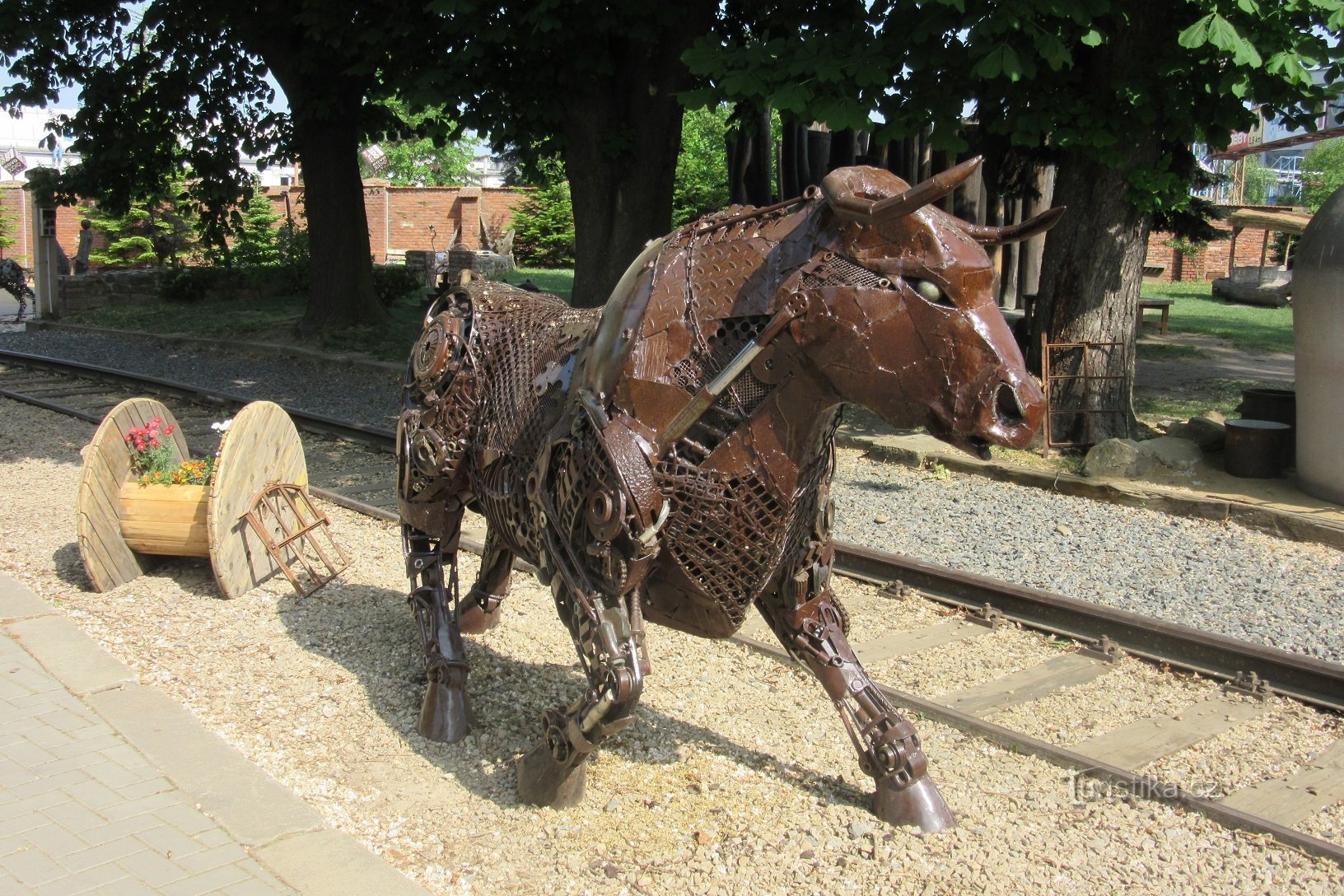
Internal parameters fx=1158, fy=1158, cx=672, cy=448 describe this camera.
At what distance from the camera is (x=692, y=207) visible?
3666 centimetres

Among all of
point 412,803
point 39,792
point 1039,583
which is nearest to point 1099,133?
point 1039,583

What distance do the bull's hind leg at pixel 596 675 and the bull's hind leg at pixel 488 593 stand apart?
59.4 inches

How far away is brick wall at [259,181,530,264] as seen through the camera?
132 ft

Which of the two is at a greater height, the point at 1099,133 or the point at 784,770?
the point at 1099,133

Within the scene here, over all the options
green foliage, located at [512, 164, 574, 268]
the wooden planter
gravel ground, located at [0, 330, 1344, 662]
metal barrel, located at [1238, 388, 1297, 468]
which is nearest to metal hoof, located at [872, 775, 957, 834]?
gravel ground, located at [0, 330, 1344, 662]

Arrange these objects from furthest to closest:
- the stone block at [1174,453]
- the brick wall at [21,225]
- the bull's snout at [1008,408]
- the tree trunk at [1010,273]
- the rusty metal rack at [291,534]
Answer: the brick wall at [21,225] → the tree trunk at [1010,273] → the stone block at [1174,453] → the rusty metal rack at [291,534] → the bull's snout at [1008,408]

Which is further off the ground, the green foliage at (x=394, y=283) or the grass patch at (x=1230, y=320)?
the green foliage at (x=394, y=283)

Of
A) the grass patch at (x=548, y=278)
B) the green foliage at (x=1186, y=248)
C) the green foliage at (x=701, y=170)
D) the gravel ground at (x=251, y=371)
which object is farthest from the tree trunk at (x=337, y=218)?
the green foliage at (x=1186, y=248)

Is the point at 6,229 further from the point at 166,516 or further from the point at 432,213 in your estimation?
the point at 166,516

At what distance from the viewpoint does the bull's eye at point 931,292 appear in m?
3.15

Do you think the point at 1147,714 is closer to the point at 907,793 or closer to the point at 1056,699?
the point at 1056,699

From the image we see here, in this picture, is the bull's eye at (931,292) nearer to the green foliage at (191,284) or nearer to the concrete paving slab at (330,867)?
the concrete paving slab at (330,867)

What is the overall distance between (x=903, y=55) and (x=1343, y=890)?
270 inches

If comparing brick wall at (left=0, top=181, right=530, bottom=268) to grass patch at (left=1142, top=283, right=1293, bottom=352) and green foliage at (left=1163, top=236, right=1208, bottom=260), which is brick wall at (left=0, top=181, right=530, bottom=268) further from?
grass patch at (left=1142, top=283, right=1293, bottom=352)
